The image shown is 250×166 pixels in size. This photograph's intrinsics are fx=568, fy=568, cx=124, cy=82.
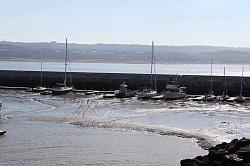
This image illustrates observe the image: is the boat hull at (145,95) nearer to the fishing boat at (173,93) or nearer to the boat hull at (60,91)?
the fishing boat at (173,93)

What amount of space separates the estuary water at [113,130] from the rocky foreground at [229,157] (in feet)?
11.2

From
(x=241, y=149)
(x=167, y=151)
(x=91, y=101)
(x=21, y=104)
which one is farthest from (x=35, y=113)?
(x=241, y=149)

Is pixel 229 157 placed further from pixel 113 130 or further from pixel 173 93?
pixel 173 93

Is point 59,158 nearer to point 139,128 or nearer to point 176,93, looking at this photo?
point 139,128

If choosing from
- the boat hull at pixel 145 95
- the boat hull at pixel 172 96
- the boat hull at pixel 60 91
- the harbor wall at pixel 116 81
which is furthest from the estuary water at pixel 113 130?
the harbor wall at pixel 116 81

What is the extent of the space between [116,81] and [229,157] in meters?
55.5

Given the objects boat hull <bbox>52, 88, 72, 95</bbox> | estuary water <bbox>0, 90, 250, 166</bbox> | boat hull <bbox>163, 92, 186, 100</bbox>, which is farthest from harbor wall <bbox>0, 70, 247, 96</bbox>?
estuary water <bbox>0, 90, 250, 166</bbox>

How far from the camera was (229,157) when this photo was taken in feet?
79.7

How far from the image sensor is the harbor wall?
238 ft

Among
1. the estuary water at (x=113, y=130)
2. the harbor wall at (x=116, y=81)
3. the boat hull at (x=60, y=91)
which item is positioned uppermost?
the harbor wall at (x=116, y=81)

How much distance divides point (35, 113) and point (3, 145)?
55.5 feet

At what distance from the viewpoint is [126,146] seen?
108ft

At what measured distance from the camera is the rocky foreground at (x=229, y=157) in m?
23.8

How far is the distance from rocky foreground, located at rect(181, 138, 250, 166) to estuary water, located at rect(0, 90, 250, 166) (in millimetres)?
3408
